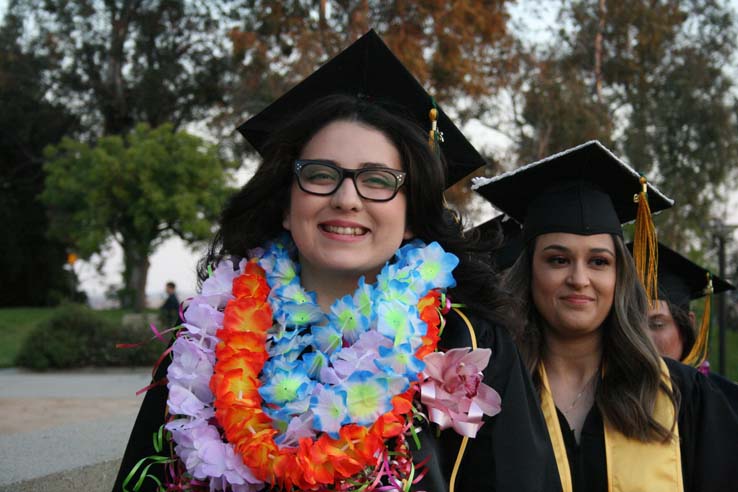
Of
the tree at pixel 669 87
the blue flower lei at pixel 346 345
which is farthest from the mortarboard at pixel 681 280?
the tree at pixel 669 87

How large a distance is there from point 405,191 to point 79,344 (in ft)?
41.4

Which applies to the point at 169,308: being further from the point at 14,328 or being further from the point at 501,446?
the point at 501,446

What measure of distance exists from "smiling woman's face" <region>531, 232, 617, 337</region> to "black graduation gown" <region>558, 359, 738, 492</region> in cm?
33

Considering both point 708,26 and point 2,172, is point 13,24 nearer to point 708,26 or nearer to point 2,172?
point 2,172

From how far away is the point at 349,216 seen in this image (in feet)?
7.02

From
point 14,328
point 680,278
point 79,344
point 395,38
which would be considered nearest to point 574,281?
point 680,278

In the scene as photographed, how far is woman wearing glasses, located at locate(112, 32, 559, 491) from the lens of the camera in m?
2.04

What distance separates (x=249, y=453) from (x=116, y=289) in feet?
125

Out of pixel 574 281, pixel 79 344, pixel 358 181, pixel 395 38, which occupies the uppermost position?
pixel 395 38

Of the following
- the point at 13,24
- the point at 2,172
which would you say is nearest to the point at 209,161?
the point at 13,24

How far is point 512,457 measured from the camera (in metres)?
2.04

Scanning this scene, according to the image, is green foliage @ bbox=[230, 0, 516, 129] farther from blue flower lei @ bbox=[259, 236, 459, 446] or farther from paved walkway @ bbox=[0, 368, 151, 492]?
blue flower lei @ bbox=[259, 236, 459, 446]

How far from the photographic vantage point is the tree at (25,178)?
31672mm

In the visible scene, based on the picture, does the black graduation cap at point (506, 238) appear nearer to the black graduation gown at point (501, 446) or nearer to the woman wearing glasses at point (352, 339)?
the woman wearing glasses at point (352, 339)
